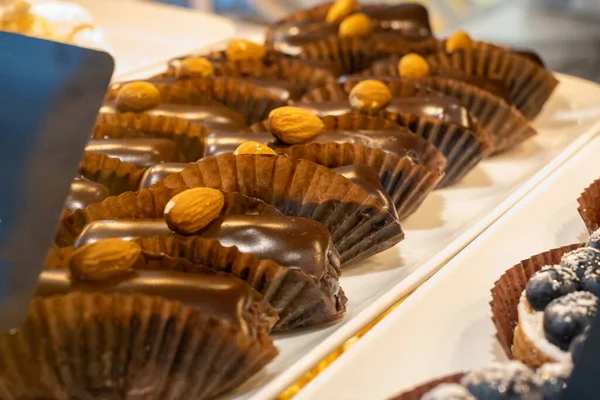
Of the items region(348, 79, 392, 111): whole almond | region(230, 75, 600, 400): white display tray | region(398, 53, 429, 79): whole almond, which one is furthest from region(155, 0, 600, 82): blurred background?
region(348, 79, 392, 111): whole almond

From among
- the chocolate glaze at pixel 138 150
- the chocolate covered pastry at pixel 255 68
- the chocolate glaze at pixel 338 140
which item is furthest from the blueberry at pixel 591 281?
the chocolate covered pastry at pixel 255 68

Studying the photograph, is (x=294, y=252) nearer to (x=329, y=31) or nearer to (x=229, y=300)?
(x=229, y=300)

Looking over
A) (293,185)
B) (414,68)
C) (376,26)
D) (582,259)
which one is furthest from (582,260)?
(376,26)

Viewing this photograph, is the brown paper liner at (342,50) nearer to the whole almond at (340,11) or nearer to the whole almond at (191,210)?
the whole almond at (340,11)

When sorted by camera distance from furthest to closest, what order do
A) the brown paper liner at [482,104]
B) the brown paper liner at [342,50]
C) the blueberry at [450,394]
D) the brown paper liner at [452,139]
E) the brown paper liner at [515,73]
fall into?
the brown paper liner at [342,50] → the brown paper liner at [515,73] → the brown paper liner at [482,104] → the brown paper liner at [452,139] → the blueberry at [450,394]

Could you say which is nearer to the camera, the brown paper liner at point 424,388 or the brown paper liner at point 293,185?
the brown paper liner at point 424,388

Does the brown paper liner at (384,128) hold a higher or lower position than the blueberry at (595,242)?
lower

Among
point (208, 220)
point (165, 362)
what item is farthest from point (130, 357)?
point (208, 220)
